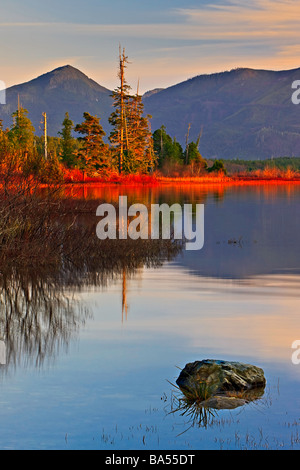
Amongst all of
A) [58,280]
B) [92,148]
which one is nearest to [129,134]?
[92,148]

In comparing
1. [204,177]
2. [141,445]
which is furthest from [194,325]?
[204,177]

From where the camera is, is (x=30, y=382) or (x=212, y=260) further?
(x=212, y=260)

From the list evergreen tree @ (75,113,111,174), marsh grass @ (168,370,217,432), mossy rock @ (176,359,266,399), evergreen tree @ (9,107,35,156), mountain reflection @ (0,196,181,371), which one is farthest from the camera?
evergreen tree @ (9,107,35,156)

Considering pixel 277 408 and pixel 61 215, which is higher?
pixel 61 215

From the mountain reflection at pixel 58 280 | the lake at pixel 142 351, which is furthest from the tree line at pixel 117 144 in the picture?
the lake at pixel 142 351

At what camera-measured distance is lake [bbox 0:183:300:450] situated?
880 cm

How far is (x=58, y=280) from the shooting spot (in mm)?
19531

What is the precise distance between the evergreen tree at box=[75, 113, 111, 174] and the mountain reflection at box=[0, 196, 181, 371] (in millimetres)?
44257

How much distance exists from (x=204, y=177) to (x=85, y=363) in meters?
75.9

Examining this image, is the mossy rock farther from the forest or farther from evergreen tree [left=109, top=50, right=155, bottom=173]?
evergreen tree [left=109, top=50, right=155, bottom=173]

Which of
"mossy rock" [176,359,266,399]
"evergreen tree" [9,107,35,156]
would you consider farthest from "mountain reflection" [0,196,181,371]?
"evergreen tree" [9,107,35,156]

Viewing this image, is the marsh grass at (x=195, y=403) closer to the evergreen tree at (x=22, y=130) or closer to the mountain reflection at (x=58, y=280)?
the mountain reflection at (x=58, y=280)
